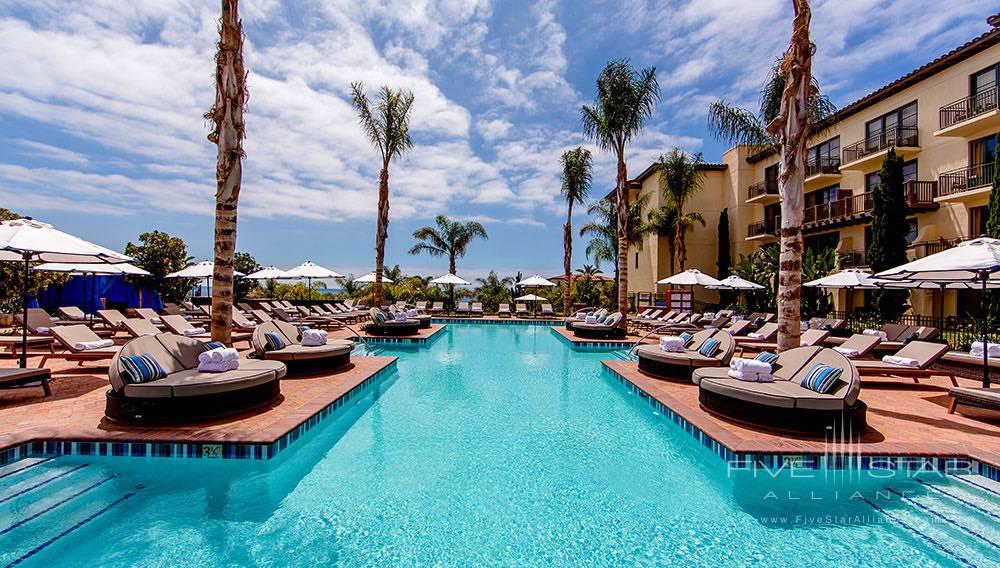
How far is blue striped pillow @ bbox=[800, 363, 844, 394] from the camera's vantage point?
5.34 m

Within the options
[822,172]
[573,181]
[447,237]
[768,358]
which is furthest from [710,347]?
[447,237]

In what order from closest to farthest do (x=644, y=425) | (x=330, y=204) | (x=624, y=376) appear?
(x=644, y=425), (x=624, y=376), (x=330, y=204)

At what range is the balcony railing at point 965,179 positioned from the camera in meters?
16.3

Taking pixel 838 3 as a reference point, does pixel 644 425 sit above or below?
below

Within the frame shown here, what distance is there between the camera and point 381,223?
2039cm

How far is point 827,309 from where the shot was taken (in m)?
19.0

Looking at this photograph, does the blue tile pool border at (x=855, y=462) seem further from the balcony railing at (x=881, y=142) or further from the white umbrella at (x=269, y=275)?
the balcony railing at (x=881, y=142)

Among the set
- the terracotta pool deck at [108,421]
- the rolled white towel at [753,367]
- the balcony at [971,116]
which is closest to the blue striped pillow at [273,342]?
the terracotta pool deck at [108,421]

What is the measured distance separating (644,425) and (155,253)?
2353 centimetres

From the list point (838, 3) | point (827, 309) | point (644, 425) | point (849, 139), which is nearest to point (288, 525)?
point (644, 425)

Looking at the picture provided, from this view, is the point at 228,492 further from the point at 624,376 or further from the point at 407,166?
the point at 407,166

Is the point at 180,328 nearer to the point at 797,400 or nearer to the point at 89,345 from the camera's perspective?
the point at 89,345

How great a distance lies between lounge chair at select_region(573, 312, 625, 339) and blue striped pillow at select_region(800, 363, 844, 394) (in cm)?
903

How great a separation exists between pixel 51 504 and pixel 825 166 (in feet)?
92.3
